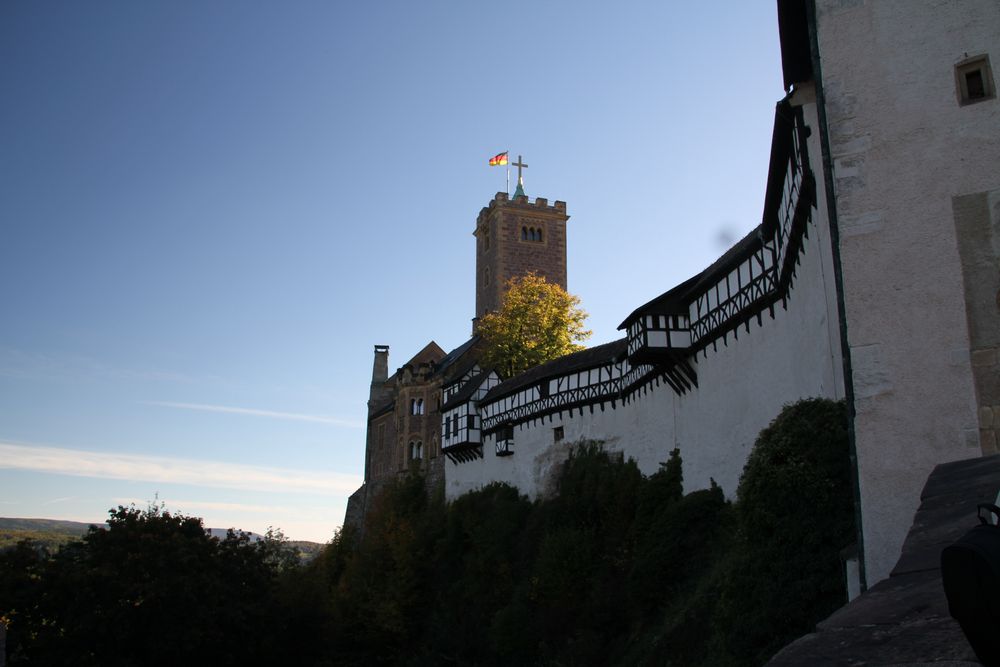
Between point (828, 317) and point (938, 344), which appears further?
point (828, 317)

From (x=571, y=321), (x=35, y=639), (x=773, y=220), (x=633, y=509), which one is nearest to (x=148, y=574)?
(x=35, y=639)

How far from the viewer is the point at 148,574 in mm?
25562

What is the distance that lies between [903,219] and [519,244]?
52.9 meters

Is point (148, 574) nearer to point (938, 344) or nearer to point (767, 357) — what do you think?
point (767, 357)

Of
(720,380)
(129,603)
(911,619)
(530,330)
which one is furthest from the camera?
(530,330)

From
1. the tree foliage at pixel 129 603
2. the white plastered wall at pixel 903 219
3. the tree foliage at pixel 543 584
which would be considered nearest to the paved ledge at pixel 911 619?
the white plastered wall at pixel 903 219

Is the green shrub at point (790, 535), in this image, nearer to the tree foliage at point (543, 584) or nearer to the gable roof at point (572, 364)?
the tree foliage at point (543, 584)

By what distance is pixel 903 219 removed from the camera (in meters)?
9.65

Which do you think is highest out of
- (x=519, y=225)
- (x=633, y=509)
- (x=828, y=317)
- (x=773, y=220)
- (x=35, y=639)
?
(x=519, y=225)

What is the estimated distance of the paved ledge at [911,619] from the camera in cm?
423

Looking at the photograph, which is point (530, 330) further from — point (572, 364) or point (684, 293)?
point (684, 293)

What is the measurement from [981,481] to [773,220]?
1239 cm

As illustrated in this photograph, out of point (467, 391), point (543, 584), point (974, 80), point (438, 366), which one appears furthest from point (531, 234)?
point (974, 80)

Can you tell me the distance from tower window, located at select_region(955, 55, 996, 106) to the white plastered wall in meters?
0.08
